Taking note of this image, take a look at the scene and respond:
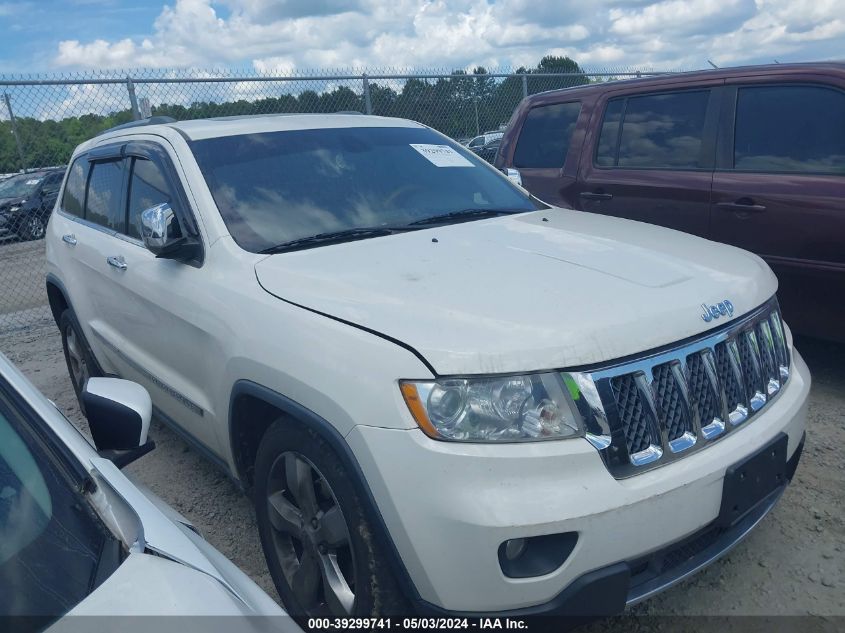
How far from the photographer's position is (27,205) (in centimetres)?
1384

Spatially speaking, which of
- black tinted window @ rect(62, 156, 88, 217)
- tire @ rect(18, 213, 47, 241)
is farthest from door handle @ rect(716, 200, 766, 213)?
tire @ rect(18, 213, 47, 241)

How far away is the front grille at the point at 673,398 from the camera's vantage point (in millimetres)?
2043

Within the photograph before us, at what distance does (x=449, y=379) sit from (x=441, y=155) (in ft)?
6.63

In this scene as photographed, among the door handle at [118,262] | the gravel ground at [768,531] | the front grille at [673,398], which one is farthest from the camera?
the door handle at [118,262]

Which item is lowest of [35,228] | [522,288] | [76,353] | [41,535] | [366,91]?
[35,228]

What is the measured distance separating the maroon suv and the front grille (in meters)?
1.92

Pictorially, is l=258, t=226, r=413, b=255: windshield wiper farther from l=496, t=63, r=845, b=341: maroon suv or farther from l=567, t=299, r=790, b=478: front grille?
l=496, t=63, r=845, b=341: maroon suv

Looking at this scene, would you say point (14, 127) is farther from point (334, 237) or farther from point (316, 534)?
point (316, 534)

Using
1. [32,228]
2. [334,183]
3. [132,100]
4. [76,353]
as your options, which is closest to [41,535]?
[334,183]

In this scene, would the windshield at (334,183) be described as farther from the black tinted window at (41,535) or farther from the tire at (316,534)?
the black tinted window at (41,535)

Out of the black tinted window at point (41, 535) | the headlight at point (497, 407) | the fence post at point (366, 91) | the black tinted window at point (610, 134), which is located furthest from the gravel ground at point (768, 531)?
the fence post at point (366, 91)

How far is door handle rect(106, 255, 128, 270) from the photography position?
143 inches

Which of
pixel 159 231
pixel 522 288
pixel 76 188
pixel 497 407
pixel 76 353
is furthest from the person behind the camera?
pixel 76 353

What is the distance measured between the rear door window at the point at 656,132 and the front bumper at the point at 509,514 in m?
3.33
